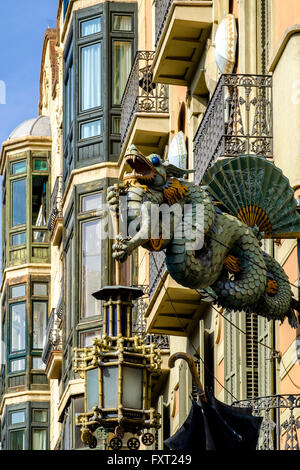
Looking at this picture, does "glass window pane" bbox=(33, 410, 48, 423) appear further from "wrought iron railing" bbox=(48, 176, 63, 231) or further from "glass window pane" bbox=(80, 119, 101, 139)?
"glass window pane" bbox=(80, 119, 101, 139)

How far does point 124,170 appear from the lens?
106ft

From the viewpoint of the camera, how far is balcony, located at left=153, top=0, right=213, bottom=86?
26.5 meters

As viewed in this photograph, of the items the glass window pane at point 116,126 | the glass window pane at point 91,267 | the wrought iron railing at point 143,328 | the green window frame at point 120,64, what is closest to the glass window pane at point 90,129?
the glass window pane at point 116,126

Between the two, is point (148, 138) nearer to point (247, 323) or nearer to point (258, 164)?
point (247, 323)

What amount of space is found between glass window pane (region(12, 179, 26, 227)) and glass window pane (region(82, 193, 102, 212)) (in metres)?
12.2

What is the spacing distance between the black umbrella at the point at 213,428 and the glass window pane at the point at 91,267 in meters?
17.6

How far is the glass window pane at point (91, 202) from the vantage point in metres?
34.6

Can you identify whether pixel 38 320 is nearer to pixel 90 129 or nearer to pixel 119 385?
pixel 90 129

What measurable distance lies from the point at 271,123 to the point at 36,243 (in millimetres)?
26190

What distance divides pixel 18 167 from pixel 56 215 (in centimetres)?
→ 592

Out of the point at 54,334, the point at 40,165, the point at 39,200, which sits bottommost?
the point at 54,334

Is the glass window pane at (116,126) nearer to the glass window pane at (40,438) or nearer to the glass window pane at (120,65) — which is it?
the glass window pane at (120,65)

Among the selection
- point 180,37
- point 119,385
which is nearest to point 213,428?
point 119,385

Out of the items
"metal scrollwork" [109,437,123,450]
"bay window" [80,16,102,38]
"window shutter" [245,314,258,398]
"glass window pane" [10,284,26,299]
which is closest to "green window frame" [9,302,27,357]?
"glass window pane" [10,284,26,299]
